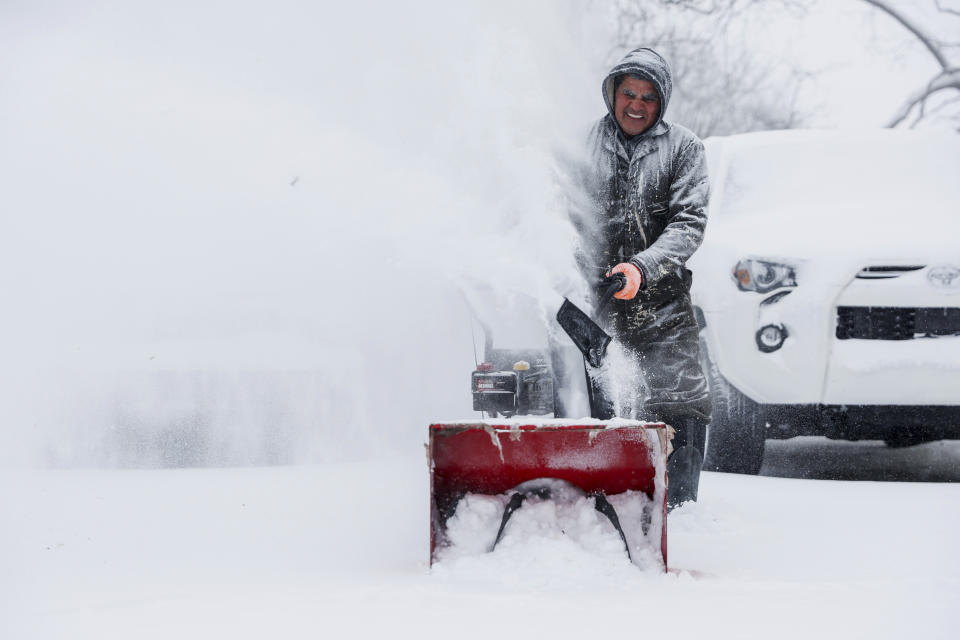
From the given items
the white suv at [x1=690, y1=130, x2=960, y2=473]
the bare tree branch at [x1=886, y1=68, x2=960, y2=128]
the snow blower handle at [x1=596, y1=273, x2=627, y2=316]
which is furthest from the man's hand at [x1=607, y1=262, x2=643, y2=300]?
the bare tree branch at [x1=886, y1=68, x2=960, y2=128]

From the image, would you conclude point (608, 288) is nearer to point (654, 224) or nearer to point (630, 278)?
point (630, 278)

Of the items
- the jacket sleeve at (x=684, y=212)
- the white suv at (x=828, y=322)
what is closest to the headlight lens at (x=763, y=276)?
the white suv at (x=828, y=322)

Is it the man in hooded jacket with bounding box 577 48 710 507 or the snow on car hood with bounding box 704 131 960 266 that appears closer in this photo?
the man in hooded jacket with bounding box 577 48 710 507

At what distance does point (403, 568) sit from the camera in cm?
350

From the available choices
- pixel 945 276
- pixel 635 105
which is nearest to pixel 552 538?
pixel 635 105

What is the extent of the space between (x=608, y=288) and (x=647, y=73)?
0.87m

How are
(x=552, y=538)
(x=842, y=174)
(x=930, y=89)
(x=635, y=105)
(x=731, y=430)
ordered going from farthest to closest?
1. (x=930, y=89)
2. (x=842, y=174)
3. (x=731, y=430)
4. (x=635, y=105)
5. (x=552, y=538)

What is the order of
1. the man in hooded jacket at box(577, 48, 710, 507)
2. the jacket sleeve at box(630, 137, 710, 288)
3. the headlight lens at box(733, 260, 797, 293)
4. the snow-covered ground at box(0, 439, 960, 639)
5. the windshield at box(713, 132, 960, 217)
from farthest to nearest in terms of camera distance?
the windshield at box(713, 132, 960, 217) < the headlight lens at box(733, 260, 797, 293) < the man in hooded jacket at box(577, 48, 710, 507) < the jacket sleeve at box(630, 137, 710, 288) < the snow-covered ground at box(0, 439, 960, 639)

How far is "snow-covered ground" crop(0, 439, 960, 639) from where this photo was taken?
2.76m

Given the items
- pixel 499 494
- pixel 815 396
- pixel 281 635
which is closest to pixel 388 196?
pixel 815 396

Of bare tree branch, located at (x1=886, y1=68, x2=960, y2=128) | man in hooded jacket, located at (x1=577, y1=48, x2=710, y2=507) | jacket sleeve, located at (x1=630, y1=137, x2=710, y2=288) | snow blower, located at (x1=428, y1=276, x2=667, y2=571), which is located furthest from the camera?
bare tree branch, located at (x1=886, y1=68, x2=960, y2=128)

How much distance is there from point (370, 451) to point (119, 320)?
159 centimetres

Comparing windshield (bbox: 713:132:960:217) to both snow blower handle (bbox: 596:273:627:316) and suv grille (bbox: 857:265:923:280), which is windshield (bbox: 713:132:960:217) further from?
snow blower handle (bbox: 596:273:627:316)

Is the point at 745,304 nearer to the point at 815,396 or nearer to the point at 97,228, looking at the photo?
the point at 815,396
